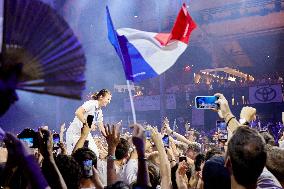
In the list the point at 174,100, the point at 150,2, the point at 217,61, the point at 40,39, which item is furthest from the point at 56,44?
the point at 150,2

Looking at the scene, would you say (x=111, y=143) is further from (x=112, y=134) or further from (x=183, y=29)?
(x=183, y=29)

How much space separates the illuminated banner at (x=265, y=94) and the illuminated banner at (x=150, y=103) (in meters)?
3.92

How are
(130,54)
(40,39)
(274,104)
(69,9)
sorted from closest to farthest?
(40,39) < (130,54) < (274,104) < (69,9)

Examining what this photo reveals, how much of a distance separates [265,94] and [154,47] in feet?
38.2

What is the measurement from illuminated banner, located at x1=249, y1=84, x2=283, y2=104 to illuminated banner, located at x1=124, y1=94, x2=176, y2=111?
392 centimetres

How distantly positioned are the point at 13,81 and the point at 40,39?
1480mm

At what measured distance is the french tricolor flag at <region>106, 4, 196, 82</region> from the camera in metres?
4.78

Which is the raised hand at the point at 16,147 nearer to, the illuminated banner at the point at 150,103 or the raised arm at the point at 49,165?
the raised arm at the point at 49,165

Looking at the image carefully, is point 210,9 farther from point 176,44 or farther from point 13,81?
point 13,81

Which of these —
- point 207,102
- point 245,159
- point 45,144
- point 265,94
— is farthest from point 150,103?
point 245,159

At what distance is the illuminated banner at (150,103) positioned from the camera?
18.5 m

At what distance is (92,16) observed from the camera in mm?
22188

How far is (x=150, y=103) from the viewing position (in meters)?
18.9

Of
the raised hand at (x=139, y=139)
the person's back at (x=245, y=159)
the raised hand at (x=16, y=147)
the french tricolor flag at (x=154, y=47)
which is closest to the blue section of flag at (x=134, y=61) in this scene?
the french tricolor flag at (x=154, y=47)
